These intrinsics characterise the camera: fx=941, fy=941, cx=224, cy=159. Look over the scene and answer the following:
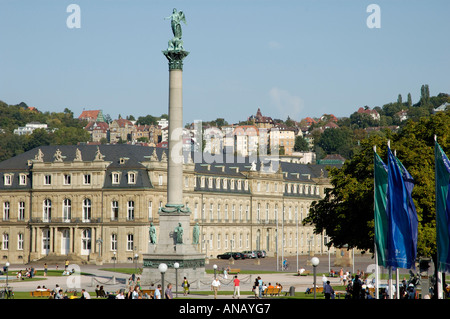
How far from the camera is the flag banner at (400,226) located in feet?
143

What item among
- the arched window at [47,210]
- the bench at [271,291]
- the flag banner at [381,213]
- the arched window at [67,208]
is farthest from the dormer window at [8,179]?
the flag banner at [381,213]

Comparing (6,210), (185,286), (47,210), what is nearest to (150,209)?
(47,210)

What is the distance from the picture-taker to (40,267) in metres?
121

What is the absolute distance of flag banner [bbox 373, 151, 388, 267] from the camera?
45.3 metres

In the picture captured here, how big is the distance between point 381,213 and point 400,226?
7.45 feet

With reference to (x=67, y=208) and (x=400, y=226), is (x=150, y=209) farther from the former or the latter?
(x=400, y=226)

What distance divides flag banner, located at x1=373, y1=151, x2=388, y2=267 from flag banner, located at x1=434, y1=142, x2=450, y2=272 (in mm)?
4375

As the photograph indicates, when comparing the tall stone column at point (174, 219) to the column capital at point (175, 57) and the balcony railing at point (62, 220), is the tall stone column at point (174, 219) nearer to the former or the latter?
the column capital at point (175, 57)

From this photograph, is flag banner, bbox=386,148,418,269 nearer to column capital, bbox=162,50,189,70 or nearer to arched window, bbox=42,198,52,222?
column capital, bbox=162,50,189,70

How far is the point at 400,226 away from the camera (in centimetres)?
4378

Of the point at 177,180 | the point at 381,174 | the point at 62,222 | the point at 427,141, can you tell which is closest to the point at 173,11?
the point at 177,180

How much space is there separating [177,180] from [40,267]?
47.7 m

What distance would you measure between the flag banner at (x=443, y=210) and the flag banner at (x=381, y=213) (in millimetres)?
4375

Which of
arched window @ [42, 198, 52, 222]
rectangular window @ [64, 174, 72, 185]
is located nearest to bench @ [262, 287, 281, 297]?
rectangular window @ [64, 174, 72, 185]
